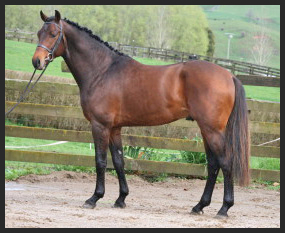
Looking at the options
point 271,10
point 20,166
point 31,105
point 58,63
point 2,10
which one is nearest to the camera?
point 2,10

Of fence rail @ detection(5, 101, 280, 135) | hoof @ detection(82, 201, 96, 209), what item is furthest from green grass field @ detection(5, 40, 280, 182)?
hoof @ detection(82, 201, 96, 209)

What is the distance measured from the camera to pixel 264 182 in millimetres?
8656

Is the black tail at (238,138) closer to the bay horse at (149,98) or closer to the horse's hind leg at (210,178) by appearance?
the bay horse at (149,98)

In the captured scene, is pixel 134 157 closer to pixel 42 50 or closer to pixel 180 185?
pixel 180 185

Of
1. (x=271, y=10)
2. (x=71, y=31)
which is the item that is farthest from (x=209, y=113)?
(x=271, y=10)

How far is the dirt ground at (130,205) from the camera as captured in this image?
5043 millimetres

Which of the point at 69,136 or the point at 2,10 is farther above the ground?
the point at 2,10

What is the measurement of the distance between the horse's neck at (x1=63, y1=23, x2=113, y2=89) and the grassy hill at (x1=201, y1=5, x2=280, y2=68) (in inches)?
834

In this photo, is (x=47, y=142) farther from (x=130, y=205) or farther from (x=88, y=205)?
(x=88, y=205)

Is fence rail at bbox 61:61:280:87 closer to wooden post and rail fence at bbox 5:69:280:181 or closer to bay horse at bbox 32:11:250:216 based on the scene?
wooden post and rail fence at bbox 5:69:280:181

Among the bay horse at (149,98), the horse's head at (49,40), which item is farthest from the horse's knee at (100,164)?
the horse's head at (49,40)

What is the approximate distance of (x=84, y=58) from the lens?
628cm

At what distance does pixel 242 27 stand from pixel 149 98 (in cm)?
3680

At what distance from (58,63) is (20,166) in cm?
340
